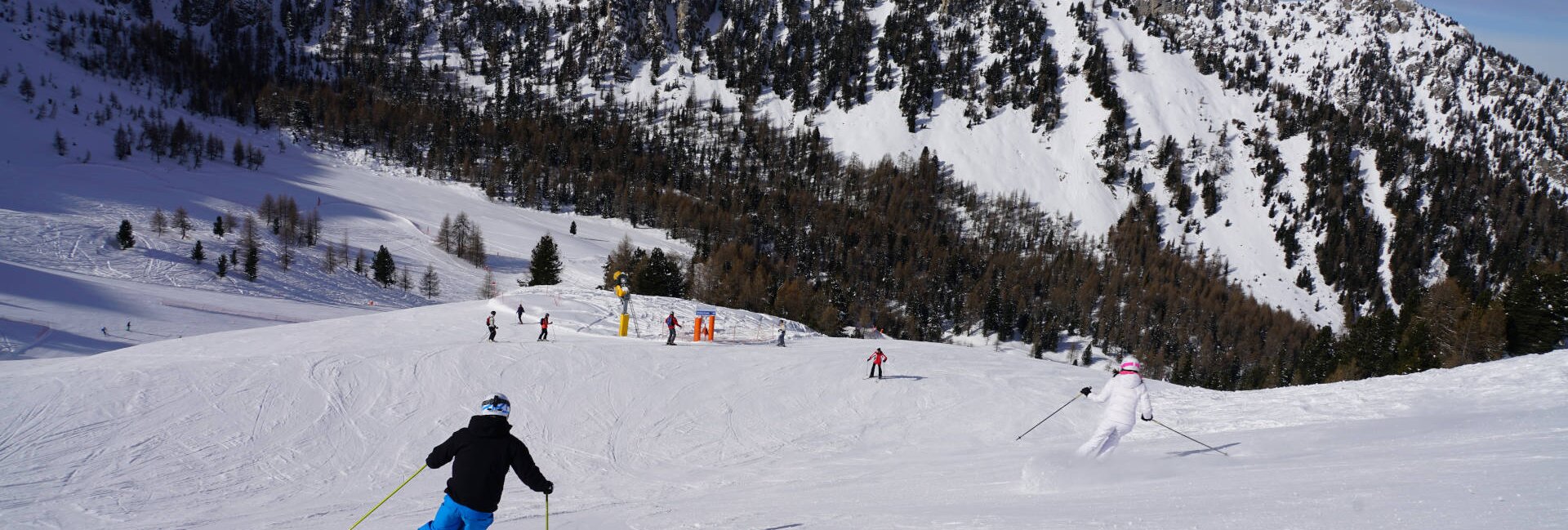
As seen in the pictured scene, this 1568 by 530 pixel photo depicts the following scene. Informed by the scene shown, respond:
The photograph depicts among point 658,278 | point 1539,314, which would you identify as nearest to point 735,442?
point 658,278

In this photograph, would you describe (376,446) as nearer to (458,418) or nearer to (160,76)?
(458,418)

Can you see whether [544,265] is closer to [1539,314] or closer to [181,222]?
[181,222]

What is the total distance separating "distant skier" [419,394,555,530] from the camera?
608cm

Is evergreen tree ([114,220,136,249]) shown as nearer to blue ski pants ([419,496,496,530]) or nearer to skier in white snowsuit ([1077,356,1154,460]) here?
blue ski pants ([419,496,496,530])

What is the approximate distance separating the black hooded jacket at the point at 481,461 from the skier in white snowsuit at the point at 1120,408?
790 centimetres

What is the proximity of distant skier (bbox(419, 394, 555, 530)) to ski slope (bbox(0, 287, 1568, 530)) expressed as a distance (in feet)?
12.5

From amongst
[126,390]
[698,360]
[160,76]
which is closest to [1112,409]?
[698,360]

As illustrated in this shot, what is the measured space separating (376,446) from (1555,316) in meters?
64.0

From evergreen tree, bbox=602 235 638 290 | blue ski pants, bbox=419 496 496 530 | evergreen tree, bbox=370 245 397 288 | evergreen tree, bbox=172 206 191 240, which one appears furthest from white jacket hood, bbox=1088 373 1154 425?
evergreen tree, bbox=172 206 191 240

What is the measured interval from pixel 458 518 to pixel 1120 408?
28.2 feet

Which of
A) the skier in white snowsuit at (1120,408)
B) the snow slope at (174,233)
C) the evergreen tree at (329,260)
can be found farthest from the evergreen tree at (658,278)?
the skier in white snowsuit at (1120,408)

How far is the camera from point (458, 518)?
20.4 ft

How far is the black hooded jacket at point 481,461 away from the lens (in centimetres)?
607

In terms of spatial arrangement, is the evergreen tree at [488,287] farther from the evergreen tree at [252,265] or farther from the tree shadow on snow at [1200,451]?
the tree shadow on snow at [1200,451]
